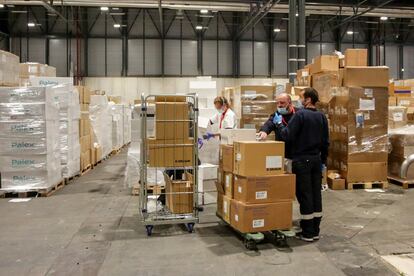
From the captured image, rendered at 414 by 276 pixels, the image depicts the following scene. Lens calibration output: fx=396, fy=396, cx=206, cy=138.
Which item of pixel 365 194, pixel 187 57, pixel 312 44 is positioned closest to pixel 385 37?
pixel 312 44

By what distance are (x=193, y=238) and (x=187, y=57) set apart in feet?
56.8

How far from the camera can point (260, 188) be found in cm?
419

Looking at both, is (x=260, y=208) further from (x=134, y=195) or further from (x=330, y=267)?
(x=134, y=195)

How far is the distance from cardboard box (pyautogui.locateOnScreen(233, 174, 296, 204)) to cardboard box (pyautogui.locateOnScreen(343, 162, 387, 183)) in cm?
347

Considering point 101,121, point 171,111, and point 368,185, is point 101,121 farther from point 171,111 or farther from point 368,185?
point 368,185

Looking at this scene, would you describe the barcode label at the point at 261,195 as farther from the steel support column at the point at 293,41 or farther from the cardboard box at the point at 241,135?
the steel support column at the point at 293,41

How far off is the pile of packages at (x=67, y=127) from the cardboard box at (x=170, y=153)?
140 inches

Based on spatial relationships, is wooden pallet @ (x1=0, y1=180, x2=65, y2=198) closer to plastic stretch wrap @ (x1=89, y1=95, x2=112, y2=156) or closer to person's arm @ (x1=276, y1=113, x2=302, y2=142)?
plastic stretch wrap @ (x1=89, y1=95, x2=112, y2=156)

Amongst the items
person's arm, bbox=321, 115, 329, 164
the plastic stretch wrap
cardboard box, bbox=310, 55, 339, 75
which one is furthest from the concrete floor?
the plastic stretch wrap

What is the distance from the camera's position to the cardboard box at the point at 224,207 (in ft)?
14.8

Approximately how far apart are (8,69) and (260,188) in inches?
216

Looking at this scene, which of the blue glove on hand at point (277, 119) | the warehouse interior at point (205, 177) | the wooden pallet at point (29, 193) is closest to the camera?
the warehouse interior at point (205, 177)

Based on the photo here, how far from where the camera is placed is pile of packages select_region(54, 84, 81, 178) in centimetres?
772

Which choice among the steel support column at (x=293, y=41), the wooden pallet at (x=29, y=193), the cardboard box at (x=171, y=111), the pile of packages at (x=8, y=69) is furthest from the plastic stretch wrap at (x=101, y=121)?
the cardboard box at (x=171, y=111)
